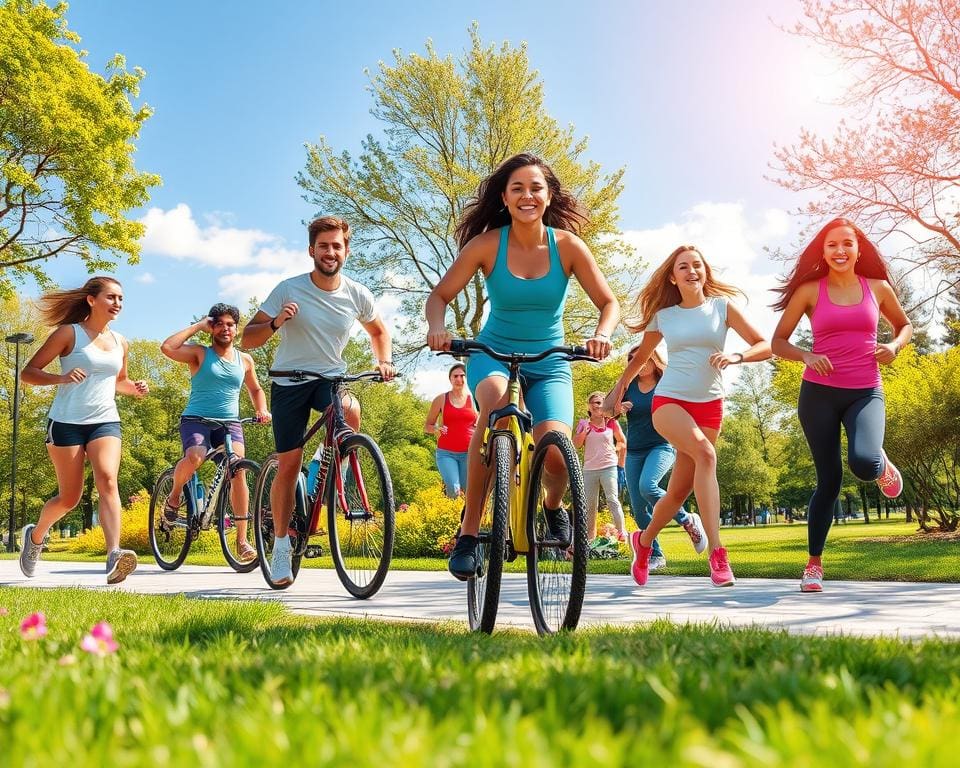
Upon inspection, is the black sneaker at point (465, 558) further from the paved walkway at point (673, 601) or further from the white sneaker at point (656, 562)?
the white sneaker at point (656, 562)

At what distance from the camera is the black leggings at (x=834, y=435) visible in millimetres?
6281

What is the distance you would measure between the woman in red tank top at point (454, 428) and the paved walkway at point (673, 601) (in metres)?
2.78

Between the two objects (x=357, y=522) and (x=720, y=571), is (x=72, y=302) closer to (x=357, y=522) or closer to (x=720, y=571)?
(x=357, y=522)

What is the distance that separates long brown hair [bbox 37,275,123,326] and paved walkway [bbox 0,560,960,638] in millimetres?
2474

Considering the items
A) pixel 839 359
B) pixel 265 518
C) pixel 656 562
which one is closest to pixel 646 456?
pixel 656 562

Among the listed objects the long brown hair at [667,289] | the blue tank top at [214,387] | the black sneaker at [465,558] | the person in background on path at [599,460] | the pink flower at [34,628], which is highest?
the long brown hair at [667,289]

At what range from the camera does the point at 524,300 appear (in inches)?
189

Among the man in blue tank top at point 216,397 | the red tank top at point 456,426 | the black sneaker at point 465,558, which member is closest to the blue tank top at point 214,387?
the man in blue tank top at point 216,397

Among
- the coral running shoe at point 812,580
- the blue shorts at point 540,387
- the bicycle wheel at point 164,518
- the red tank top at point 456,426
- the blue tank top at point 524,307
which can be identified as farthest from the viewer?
the red tank top at point 456,426

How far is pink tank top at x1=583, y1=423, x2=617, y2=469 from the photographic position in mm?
11477

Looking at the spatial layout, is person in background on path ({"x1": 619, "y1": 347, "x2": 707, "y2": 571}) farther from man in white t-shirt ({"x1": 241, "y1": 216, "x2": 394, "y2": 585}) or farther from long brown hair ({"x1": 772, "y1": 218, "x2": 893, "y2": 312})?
man in white t-shirt ({"x1": 241, "y1": 216, "x2": 394, "y2": 585})

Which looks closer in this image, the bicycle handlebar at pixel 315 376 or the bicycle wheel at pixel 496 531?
the bicycle wheel at pixel 496 531

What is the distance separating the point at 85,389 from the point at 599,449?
20.6 ft

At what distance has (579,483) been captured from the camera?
4.08 m
